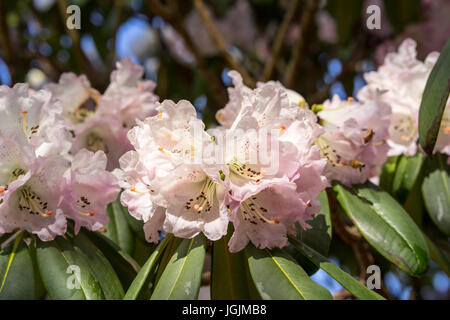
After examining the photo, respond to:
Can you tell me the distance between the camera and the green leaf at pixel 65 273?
0.82 m

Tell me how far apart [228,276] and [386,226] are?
34 cm

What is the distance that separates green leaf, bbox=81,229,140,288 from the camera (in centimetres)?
102

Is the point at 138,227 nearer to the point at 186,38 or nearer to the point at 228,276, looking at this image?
the point at 228,276

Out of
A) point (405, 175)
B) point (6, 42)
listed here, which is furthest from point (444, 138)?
point (6, 42)

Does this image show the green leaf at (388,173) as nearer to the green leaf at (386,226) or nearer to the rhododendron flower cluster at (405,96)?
the rhododendron flower cluster at (405,96)

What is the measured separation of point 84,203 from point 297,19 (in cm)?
216

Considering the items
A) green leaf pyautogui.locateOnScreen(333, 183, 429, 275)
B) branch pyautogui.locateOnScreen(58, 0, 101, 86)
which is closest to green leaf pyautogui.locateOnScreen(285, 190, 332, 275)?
green leaf pyautogui.locateOnScreen(333, 183, 429, 275)

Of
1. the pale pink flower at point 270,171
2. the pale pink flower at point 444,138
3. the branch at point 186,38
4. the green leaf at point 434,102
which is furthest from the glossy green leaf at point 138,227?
the branch at point 186,38

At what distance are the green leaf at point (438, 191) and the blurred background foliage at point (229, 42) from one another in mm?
818

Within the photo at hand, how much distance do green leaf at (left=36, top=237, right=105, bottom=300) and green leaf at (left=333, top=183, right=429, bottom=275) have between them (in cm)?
51

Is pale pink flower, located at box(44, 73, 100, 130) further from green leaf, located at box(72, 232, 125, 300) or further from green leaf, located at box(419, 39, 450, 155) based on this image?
green leaf, located at box(419, 39, 450, 155)
